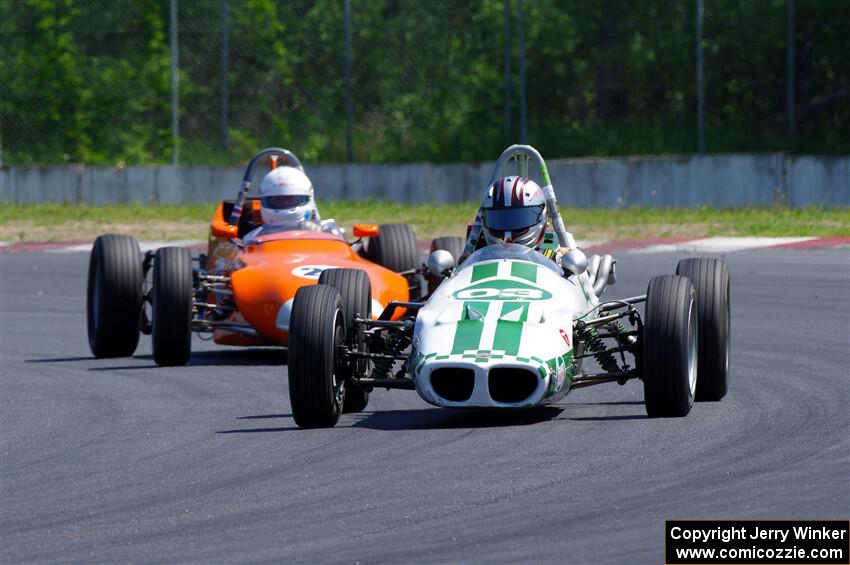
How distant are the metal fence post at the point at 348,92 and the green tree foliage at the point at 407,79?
16cm

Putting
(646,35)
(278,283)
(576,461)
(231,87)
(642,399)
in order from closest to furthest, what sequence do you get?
(576,461), (642,399), (278,283), (646,35), (231,87)

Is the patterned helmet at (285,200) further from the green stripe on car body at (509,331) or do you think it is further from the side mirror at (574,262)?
the green stripe on car body at (509,331)

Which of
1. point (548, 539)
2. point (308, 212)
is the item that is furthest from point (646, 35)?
point (548, 539)

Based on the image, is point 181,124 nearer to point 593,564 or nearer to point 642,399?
point 642,399

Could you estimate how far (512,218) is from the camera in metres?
10.7

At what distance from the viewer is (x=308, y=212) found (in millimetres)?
14602

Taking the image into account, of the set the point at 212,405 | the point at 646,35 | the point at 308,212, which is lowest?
the point at 212,405

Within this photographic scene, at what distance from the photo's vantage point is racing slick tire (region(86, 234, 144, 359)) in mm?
13742

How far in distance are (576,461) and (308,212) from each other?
6.45 meters

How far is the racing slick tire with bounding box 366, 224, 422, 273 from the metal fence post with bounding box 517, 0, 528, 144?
37.8ft

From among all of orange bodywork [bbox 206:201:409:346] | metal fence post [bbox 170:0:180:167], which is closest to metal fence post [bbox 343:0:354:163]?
metal fence post [bbox 170:0:180:167]

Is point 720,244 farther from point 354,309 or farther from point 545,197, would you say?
point 354,309

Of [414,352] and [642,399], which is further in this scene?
[642,399]

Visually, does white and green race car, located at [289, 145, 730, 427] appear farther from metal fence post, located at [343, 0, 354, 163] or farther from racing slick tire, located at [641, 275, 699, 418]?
metal fence post, located at [343, 0, 354, 163]
